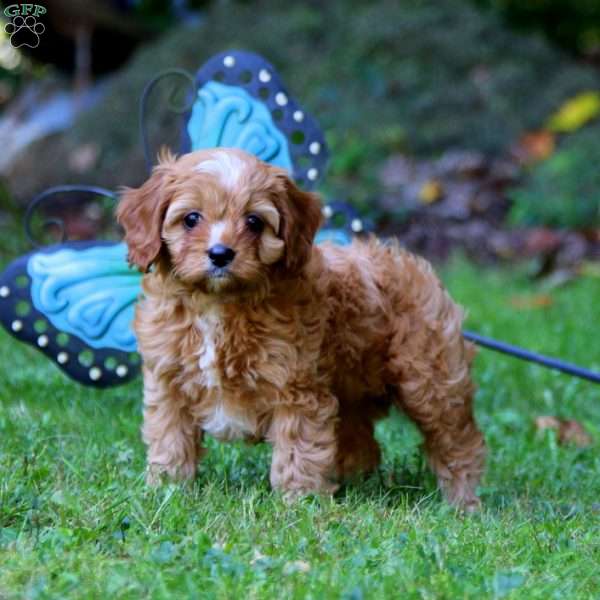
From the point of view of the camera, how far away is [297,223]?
4.99 meters

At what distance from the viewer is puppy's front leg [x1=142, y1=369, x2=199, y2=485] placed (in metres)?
5.18

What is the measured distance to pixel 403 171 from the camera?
1349 cm

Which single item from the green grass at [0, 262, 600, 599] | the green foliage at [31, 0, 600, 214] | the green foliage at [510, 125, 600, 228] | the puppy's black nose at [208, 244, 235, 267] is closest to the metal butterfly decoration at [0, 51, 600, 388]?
the green grass at [0, 262, 600, 599]

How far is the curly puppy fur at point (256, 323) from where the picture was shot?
4797 millimetres

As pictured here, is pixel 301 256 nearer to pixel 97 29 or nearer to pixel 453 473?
pixel 453 473

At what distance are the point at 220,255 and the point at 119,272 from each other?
198 centimetres

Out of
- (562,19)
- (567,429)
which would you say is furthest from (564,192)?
(567,429)

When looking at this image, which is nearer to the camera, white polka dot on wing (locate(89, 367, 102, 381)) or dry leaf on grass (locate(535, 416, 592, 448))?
white polka dot on wing (locate(89, 367, 102, 381))

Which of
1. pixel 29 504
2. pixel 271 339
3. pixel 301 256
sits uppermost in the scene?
pixel 301 256

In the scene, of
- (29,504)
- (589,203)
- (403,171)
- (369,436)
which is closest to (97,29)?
(403,171)

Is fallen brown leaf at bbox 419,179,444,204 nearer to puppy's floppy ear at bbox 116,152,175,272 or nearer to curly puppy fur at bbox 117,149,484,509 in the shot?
curly puppy fur at bbox 117,149,484,509

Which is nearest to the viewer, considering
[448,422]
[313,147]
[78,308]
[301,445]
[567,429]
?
[301,445]

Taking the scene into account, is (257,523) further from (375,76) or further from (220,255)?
(375,76)

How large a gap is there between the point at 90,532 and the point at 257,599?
77 cm
